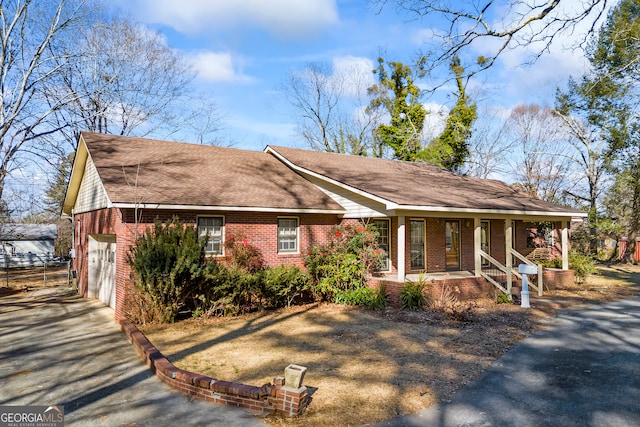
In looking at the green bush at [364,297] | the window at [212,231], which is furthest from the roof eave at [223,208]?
the green bush at [364,297]

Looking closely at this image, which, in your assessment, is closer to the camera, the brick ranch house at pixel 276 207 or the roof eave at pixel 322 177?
the brick ranch house at pixel 276 207

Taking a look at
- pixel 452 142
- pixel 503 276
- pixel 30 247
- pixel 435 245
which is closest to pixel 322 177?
pixel 435 245

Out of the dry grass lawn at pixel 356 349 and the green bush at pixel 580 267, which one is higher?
the green bush at pixel 580 267

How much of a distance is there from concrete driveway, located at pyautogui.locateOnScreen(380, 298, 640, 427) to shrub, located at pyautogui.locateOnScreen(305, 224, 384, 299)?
498 centimetres

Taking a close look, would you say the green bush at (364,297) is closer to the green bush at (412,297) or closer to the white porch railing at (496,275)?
the green bush at (412,297)

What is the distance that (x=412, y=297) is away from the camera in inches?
434

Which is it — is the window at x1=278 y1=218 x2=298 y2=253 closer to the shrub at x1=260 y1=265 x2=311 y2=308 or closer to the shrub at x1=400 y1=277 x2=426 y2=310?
the shrub at x1=260 y1=265 x2=311 y2=308

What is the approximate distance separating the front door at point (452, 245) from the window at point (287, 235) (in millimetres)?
6111

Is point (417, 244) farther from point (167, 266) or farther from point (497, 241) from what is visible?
point (167, 266)

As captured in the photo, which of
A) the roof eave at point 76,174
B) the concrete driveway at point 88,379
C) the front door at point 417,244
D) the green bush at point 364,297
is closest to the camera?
the concrete driveway at point 88,379

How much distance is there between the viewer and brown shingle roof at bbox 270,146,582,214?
12516 millimetres

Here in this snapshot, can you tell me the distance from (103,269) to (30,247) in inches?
934

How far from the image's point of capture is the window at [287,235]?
13062mm

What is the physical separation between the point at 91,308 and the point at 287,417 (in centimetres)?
994
